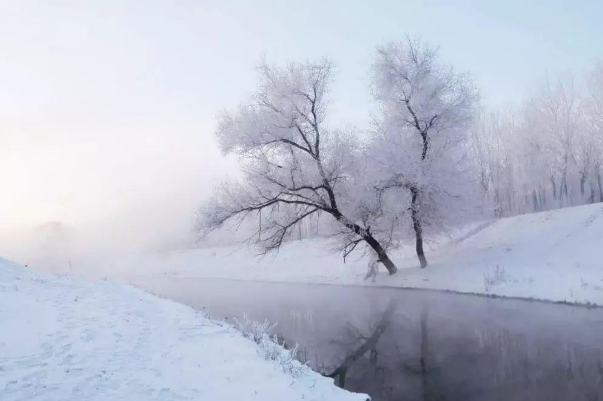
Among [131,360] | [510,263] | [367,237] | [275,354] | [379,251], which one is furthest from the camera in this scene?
[379,251]

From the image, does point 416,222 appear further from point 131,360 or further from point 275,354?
point 131,360

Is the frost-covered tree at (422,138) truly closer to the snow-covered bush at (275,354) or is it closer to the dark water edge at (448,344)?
the dark water edge at (448,344)

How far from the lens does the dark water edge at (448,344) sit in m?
8.73

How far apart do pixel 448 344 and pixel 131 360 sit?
25.9 ft

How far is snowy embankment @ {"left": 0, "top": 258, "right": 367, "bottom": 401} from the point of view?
6.54 metres

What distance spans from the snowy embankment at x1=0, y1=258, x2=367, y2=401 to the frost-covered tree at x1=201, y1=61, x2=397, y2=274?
12.3m

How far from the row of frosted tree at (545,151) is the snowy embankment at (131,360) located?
31213mm

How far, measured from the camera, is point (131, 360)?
26.6 feet

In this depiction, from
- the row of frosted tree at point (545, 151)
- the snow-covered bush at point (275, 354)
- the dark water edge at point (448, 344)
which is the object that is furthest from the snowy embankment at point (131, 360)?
the row of frosted tree at point (545, 151)

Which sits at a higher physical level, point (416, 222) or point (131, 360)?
point (416, 222)

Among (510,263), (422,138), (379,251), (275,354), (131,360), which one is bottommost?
(275,354)

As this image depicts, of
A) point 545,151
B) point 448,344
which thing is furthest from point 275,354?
point 545,151

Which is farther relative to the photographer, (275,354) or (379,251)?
(379,251)

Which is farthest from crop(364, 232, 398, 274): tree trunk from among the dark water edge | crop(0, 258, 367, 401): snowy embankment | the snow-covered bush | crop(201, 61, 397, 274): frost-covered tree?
the snow-covered bush
